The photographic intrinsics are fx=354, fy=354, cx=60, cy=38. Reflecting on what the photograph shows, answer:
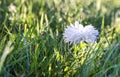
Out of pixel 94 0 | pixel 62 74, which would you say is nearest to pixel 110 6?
pixel 94 0

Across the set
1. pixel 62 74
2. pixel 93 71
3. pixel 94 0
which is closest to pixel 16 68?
pixel 62 74

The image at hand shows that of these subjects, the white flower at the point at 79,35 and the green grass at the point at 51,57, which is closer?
the green grass at the point at 51,57

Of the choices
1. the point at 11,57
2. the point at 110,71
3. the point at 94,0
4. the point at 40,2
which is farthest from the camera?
the point at 94,0

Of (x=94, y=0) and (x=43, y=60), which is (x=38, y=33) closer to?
(x=43, y=60)

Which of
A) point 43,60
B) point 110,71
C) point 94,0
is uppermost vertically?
point 94,0

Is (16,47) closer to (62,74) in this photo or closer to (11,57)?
(11,57)

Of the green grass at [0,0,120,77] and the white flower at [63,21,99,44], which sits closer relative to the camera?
the green grass at [0,0,120,77]

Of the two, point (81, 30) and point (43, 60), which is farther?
point (81, 30)

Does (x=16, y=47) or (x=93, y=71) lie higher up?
(x=16, y=47)

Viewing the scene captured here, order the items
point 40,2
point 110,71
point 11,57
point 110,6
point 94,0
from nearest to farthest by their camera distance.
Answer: point 11,57
point 110,71
point 40,2
point 94,0
point 110,6
